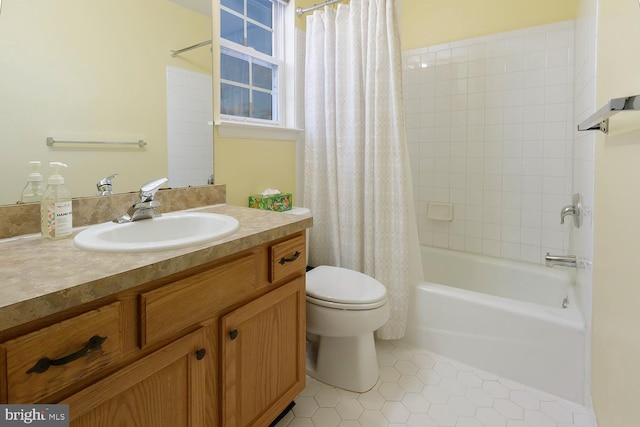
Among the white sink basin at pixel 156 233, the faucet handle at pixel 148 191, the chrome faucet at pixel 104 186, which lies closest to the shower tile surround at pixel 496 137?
the white sink basin at pixel 156 233

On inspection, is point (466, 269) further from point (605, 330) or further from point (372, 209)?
point (605, 330)

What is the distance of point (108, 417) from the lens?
2.40ft

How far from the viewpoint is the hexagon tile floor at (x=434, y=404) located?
4.49 feet

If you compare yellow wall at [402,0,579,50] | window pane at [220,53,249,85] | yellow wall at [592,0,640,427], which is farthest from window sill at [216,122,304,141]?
yellow wall at [592,0,640,427]

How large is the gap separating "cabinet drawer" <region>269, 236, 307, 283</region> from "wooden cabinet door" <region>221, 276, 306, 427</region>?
0.17 ft

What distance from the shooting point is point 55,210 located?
3.20 ft

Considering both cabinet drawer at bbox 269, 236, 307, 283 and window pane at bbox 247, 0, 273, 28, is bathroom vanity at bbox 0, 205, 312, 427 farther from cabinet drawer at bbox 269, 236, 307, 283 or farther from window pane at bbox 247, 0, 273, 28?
window pane at bbox 247, 0, 273, 28

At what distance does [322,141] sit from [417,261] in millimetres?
895

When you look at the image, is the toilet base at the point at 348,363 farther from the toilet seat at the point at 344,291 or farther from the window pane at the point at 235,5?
the window pane at the point at 235,5

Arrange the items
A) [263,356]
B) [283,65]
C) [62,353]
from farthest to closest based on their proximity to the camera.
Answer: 1. [283,65]
2. [263,356]
3. [62,353]

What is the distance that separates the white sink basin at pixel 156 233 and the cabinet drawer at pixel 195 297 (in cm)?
10

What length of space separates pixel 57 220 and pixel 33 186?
0.16 metres

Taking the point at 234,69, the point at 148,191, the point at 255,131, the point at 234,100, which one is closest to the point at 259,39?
the point at 234,69

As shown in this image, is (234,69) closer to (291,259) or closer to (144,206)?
(144,206)
